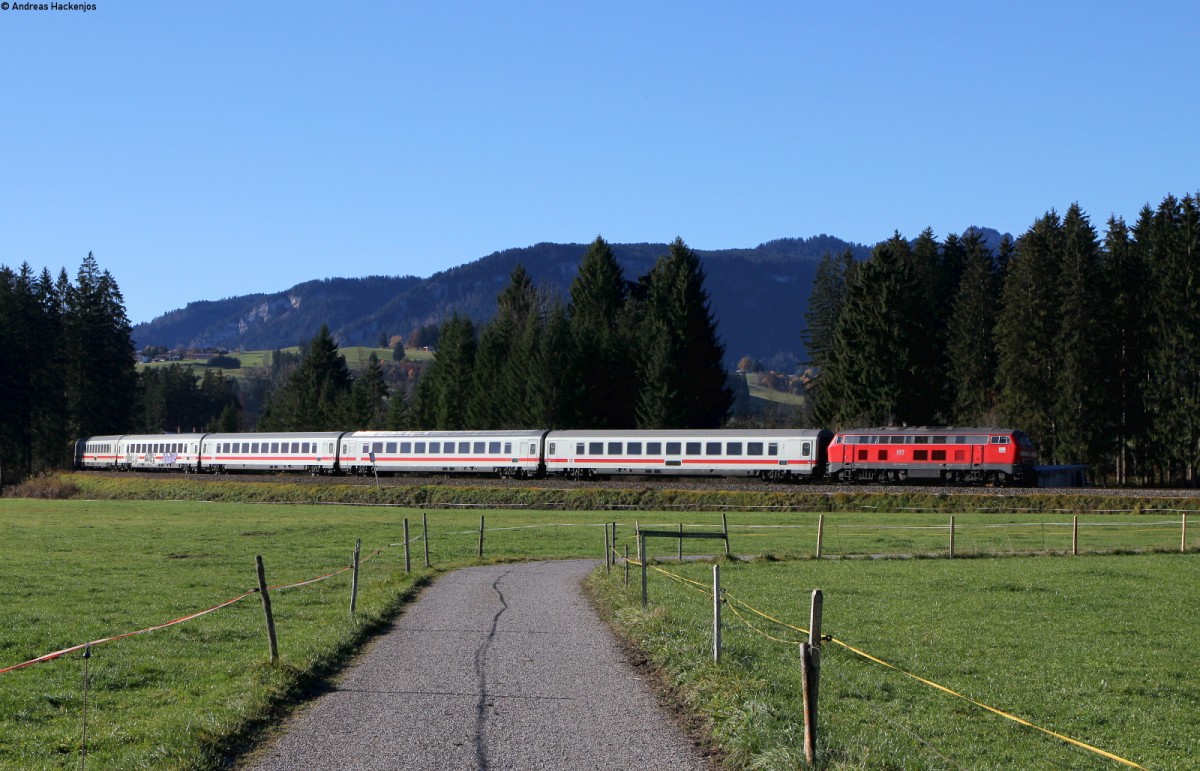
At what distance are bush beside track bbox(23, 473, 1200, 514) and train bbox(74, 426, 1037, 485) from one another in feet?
11.9

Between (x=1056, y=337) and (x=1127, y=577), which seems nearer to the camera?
(x=1127, y=577)

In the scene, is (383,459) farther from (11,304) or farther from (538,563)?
(11,304)

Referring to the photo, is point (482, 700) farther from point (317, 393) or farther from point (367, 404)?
point (317, 393)

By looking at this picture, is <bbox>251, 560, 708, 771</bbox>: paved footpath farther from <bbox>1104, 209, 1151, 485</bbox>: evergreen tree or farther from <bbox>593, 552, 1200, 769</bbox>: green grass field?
<bbox>1104, 209, 1151, 485</bbox>: evergreen tree

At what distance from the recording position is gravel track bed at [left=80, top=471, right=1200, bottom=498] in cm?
4856

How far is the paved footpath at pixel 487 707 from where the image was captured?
33.0ft

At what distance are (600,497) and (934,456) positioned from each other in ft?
53.5

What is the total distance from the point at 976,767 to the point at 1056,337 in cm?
6531

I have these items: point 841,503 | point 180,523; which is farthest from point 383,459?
point 841,503

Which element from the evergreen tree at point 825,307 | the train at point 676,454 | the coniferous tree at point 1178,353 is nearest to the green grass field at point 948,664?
the train at point 676,454

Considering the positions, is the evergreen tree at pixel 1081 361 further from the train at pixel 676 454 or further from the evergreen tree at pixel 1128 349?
the train at pixel 676 454

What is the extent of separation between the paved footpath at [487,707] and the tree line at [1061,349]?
2214 inches

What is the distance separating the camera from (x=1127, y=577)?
85.3 ft

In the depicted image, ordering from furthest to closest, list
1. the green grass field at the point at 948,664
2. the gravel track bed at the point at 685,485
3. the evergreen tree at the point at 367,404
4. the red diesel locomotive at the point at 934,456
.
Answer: the evergreen tree at the point at 367,404, the red diesel locomotive at the point at 934,456, the gravel track bed at the point at 685,485, the green grass field at the point at 948,664
